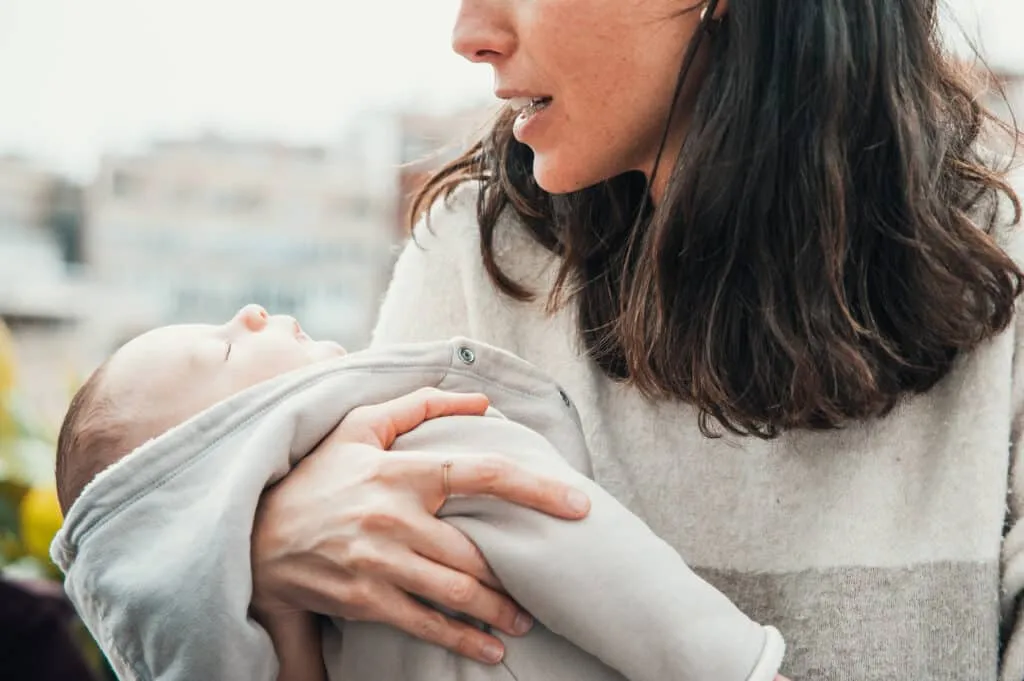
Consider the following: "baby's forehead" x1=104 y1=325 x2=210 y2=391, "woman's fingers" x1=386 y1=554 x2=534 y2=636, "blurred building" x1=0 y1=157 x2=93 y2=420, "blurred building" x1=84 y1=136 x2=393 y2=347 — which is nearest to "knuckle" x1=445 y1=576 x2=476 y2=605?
"woman's fingers" x1=386 y1=554 x2=534 y2=636

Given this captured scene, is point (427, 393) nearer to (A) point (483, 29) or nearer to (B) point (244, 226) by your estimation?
(A) point (483, 29)

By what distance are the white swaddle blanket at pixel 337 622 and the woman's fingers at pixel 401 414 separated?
0.05 feet

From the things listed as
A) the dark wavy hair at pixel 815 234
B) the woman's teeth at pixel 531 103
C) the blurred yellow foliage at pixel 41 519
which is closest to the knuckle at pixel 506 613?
the dark wavy hair at pixel 815 234

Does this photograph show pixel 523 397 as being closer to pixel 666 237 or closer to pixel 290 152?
pixel 666 237

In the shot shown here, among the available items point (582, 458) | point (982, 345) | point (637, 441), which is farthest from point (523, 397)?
point (982, 345)

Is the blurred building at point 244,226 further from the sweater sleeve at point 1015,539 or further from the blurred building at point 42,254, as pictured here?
the sweater sleeve at point 1015,539

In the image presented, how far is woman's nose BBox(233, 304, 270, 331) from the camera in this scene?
1.16 m

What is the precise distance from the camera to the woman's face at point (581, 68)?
1105 millimetres

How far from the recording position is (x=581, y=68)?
3.67 feet

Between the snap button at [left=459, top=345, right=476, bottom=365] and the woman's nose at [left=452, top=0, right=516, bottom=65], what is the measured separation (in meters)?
0.31

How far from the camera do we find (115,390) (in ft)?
3.35

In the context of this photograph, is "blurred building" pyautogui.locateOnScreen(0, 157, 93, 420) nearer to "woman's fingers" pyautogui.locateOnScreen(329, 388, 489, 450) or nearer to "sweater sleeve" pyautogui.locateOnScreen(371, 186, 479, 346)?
"sweater sleeve" pyautogui.locateOnScreen(371, 186, 479, 346)

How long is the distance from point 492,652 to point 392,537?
5.0 inches

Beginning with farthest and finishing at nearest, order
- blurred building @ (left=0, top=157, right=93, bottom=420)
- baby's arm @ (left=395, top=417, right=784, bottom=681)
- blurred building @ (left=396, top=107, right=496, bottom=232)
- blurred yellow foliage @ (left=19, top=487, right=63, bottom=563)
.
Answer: blurred building @ (left=0, top=157, right=93, bottom=420) < blurred yellow foliage @ (left=19, top=487, right=63, bottom=563) < blurred building @ (left=396, top=107, right=496, bottom=232) < baby's arm @ (left=395, top=417, right=784, bottom=681)
